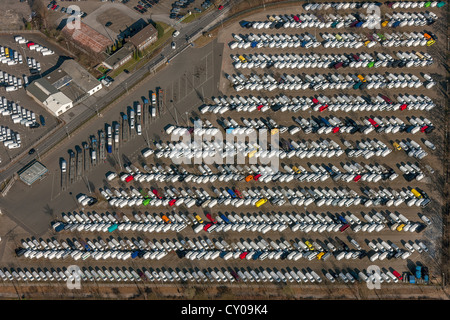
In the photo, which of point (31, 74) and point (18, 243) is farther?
point (31, 74)

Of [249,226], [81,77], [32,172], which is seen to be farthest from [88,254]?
[81,77]

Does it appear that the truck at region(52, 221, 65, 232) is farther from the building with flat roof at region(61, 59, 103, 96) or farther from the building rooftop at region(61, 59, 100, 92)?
the building rooftop at region(61, 59, 100, 92)

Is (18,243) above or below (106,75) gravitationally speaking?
below

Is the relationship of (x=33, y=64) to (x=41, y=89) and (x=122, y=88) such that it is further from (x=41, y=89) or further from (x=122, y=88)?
(x=122, y=88)

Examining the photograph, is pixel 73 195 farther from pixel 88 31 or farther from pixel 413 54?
pixel 413 54

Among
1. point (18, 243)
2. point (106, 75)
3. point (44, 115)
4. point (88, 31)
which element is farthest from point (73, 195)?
point (88, 31)

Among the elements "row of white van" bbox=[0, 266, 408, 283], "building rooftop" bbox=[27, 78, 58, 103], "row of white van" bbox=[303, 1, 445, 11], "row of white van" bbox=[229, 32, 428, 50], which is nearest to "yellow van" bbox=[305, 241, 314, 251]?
"row of white van" bbox=[0, 266, 408, 283]

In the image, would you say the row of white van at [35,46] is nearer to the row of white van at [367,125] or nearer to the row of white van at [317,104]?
the row of white van at [317,104]
